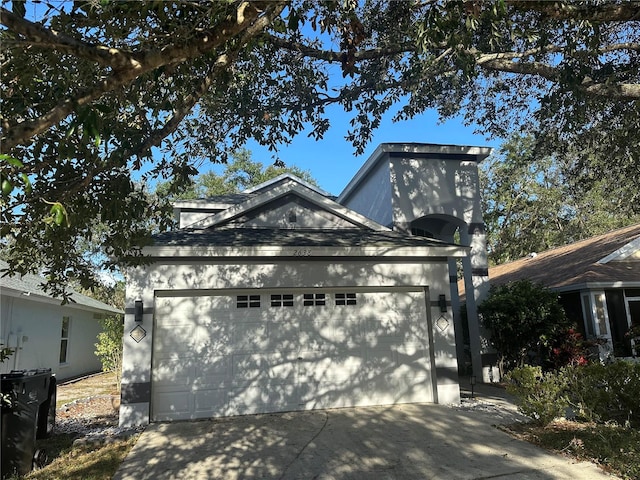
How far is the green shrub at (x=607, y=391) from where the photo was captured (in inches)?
276

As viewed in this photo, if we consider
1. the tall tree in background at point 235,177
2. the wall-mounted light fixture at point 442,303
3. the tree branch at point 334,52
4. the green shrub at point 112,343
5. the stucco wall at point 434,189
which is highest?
the tall tree in background at point 235,177

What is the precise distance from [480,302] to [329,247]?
6.47m

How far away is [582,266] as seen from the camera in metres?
13.7

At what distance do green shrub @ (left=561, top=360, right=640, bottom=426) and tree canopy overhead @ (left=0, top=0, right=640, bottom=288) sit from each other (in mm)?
4566

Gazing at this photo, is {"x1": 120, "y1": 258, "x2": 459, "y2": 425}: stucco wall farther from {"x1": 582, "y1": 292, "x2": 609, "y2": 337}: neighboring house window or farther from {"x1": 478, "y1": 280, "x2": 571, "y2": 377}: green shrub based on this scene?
{"x1": 582, "y1": 292, "x2": 609, "y2": 337}: neighboring house window

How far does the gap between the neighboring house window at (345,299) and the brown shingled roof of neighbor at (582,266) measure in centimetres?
712

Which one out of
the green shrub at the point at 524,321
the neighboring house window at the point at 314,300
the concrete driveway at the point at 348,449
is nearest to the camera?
the concrete driveway at the point at 348,449

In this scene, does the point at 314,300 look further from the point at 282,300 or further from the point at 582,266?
the point at 582,266

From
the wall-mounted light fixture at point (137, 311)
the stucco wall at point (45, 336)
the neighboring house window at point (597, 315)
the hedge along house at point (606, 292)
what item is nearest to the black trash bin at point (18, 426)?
the wall-mounted light fixture at point (137, 311)

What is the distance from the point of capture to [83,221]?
527cm

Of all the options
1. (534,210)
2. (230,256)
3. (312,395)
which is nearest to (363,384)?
(312,395)

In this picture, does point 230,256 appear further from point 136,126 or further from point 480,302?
point 480,302

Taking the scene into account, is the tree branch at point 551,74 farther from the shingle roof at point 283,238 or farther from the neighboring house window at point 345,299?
the neighboring house window at point 345,299

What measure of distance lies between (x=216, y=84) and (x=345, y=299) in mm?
5040
